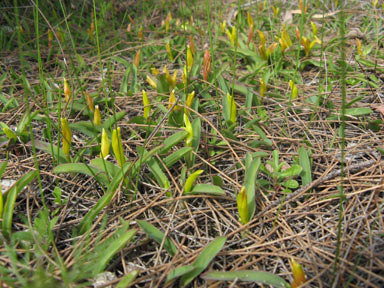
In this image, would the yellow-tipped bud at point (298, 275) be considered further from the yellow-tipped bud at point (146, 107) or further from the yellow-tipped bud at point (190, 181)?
the yellow-tipped bud at point (146, 107)

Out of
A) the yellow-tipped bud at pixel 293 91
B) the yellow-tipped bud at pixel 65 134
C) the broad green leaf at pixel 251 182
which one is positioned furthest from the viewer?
the yellow-tipped bud at pixel 293 91

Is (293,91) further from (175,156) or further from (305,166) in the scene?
(175,156)

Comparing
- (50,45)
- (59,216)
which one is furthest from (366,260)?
(50,45)

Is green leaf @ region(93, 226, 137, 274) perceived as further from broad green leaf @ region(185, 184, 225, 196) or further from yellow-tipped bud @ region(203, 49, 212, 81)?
yellow-tipped bud @ region(203, 49, 212, 81)

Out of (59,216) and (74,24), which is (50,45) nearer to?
(74,24)

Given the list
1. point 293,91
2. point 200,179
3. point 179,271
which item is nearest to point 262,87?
point 293,91

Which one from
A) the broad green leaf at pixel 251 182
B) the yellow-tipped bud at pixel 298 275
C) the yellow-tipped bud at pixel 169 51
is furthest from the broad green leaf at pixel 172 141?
the yellow-tipped bud at pixel 169 51
